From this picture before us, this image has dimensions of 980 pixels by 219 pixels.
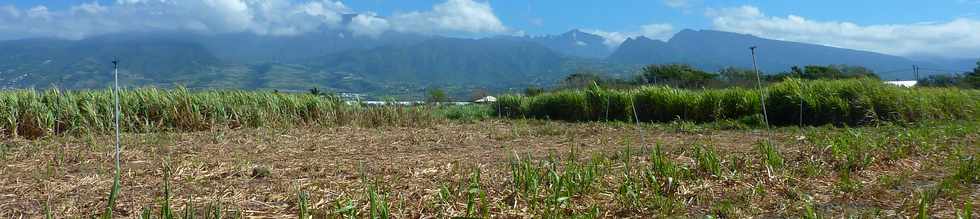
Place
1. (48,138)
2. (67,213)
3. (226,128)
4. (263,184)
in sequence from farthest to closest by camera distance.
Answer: (226,128) < (48,138) < (263,184) < (67,213)

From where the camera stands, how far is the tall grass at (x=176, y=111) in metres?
7.74

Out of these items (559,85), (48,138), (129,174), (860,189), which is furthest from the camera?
(559,85)

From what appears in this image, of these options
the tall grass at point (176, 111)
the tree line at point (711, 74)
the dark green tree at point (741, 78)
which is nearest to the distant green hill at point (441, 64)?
the tree line at point (711, 74)

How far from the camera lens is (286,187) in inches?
132

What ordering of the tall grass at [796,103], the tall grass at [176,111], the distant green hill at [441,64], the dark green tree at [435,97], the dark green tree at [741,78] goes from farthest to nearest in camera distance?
the distant green hill at [441,64] → the dark green tree at [741,78] → the dark green tree at [435,97] → the tall grass at [796,103] → the tall grass at [176,111]

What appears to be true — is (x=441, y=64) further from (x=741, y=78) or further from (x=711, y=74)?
(x=741, y=78)

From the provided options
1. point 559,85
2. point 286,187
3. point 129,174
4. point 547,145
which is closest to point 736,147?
point 547,145

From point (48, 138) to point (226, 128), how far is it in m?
Result: 2.05

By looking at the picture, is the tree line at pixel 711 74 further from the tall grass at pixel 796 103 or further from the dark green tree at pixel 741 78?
the tall grass at pixel 796 103

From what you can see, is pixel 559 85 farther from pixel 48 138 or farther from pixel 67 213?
pixel 67 213

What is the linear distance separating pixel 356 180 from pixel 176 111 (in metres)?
6.29

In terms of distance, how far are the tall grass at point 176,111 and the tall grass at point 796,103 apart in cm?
334

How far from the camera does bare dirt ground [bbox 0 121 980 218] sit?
2826 mm

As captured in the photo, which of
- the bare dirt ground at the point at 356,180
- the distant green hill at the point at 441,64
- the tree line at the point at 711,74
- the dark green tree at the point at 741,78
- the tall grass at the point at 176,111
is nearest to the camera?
the bare dirt ground at the point at 356,180
